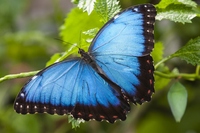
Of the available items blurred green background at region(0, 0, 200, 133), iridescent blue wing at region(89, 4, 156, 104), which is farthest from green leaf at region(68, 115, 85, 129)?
blurred green background at region(0, 0, 200, 133)

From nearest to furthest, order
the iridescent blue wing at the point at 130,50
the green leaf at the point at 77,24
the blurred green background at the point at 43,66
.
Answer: the iridescent blue wing at the point at 130,50
the green leaf at the point at 77,24
the blurred green background at the point at 43,66

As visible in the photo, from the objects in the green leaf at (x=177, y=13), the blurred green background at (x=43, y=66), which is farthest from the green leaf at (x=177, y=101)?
the blurred green background at (x=43, y=66)

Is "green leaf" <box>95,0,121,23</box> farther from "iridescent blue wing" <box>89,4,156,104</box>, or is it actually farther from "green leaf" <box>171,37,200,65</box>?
"green leaf" <box>171,37,200,65</box>

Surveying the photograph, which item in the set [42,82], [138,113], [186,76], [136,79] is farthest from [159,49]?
[138,113]

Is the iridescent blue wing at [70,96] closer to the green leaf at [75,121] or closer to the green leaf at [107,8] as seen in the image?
the green leaf at [75,121]

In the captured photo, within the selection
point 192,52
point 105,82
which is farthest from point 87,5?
point 192,52

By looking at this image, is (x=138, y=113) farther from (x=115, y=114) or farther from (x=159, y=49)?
(x=115, y=114)
